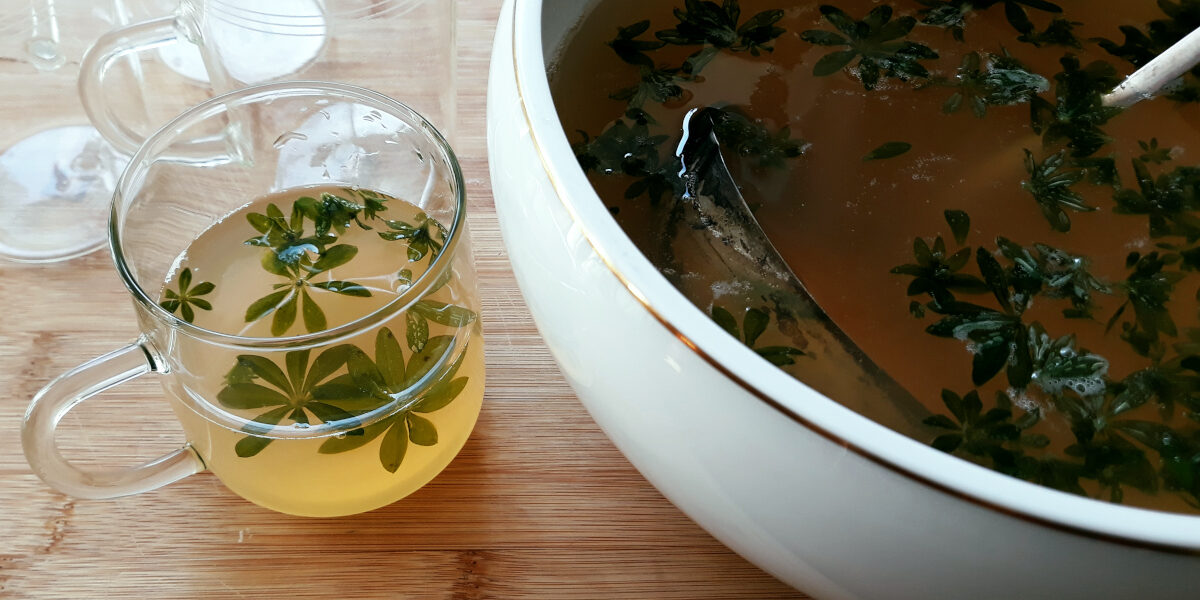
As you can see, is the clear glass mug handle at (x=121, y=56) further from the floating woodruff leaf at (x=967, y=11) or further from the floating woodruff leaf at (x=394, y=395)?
the floating woodruff leaf at (x=967, y=11)

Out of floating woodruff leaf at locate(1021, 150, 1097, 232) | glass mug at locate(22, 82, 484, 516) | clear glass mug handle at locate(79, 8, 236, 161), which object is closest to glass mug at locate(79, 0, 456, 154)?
clear glass mug handle at locate(79, 8, 236, 161)

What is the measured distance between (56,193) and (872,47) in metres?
0.44

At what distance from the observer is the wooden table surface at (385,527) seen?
0.44 metres

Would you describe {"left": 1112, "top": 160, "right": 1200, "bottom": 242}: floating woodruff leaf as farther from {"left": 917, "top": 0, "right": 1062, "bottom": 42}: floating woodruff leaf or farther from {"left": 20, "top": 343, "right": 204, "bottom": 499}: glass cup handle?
{"left": 20, "top": 343, "right": 204, "bottom": 499}: glass cup handle

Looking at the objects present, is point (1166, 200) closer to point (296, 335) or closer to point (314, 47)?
point (296, 335)

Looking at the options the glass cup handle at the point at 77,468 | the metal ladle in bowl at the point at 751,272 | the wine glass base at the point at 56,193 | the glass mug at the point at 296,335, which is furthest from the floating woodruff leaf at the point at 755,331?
the wine glass base at the point at 56,193

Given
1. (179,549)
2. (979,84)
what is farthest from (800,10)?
(179,549)

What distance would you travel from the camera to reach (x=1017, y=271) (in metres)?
0.40

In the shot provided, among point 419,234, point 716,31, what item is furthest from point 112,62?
point 716,31

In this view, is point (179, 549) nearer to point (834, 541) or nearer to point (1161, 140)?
point (834, 541)

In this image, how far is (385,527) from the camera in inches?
17.9

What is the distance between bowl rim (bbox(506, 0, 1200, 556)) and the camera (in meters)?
0.26

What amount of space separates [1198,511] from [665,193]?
0.21 m

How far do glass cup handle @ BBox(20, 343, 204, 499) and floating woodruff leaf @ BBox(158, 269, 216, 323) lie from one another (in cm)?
4
